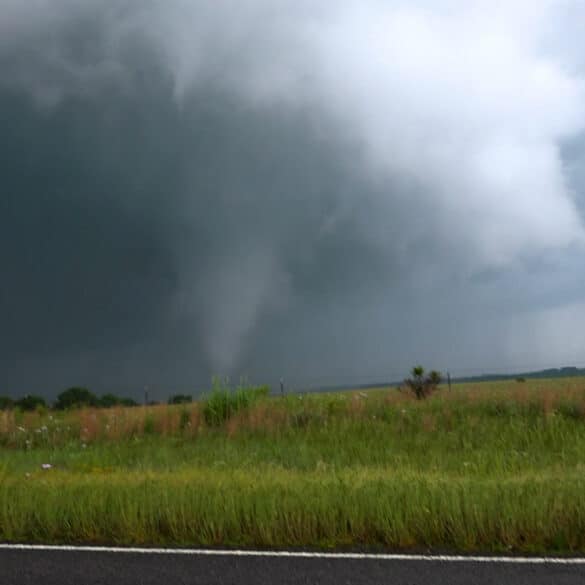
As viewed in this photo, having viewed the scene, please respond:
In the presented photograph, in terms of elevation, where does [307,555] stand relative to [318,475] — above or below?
below

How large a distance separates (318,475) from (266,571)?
17.5 feet

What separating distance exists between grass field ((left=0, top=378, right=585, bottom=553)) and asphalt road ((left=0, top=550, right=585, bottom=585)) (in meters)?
0.74

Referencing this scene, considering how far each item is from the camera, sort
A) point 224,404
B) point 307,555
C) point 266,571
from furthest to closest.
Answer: point 224,404 → point 307,555 → point 266,571

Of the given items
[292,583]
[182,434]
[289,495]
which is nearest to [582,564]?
[292,583]

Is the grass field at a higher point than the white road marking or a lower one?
higher

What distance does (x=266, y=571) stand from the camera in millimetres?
6469

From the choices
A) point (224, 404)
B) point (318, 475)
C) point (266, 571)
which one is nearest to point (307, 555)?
point (266, 571)

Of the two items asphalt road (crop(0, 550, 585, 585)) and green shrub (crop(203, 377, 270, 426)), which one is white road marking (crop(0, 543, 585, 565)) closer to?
asphalt road (crop(0, 550, 585, 585))

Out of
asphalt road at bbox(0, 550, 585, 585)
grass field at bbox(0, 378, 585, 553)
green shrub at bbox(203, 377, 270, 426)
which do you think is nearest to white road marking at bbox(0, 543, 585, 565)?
asphalt road at bbox(0, 550, 585, 585)

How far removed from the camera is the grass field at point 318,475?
775cm

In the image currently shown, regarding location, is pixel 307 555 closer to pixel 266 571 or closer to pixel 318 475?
pixel 266 571

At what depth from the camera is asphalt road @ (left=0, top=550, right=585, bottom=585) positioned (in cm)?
614

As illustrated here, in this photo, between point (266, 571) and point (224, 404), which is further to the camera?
point (224, 404)

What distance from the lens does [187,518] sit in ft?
27.1
